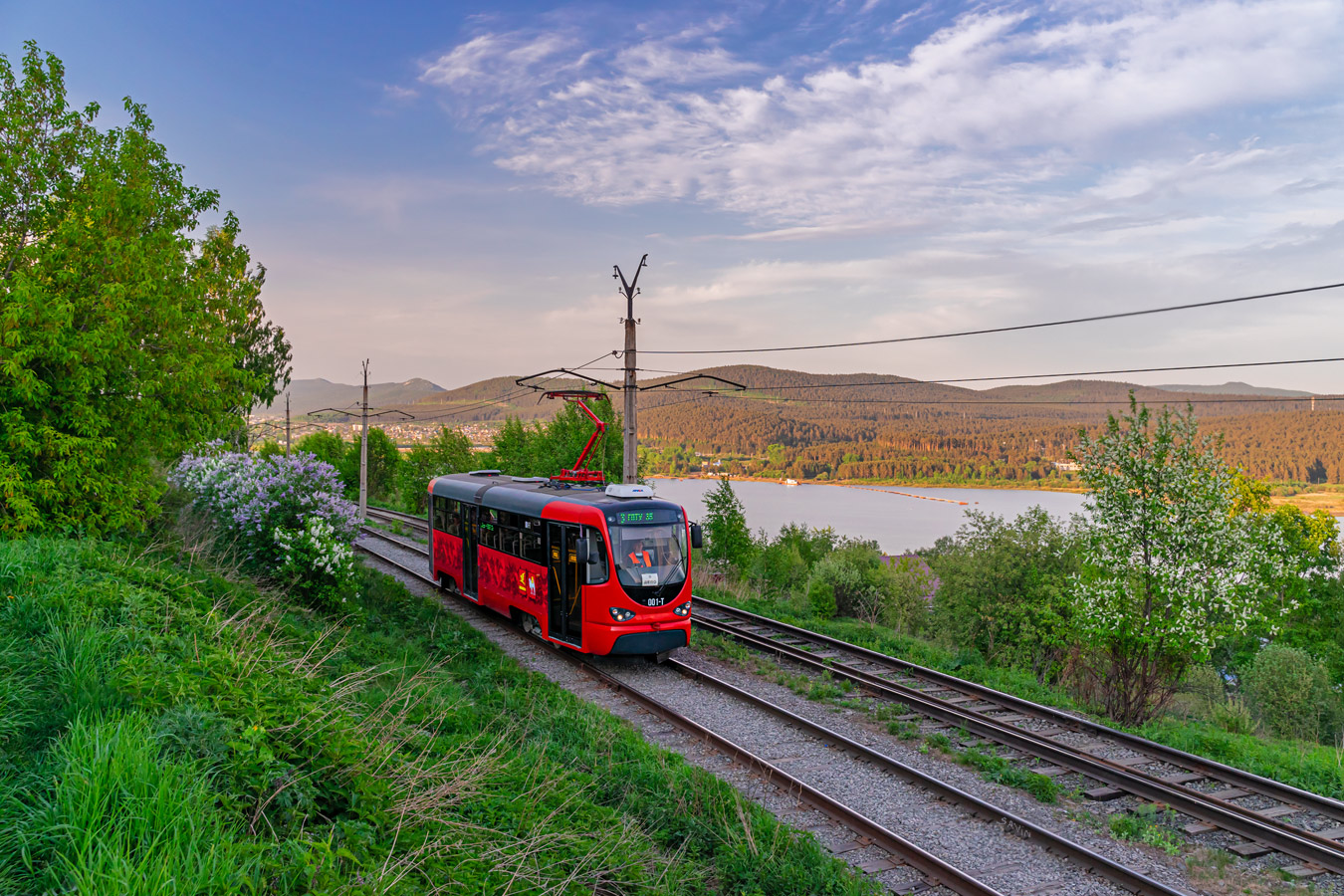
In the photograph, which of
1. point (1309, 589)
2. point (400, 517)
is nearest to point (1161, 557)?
point (400, 517)

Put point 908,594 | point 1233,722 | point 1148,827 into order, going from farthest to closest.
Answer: point 908,594, point 1233,722, point 1148,827

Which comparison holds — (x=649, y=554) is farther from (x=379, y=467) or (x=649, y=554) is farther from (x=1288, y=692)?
(x=379, y=467)

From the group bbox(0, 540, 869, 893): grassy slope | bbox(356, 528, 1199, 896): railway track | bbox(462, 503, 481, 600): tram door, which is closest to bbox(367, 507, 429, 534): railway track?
bbox(462, 503, 481, 600): tram door

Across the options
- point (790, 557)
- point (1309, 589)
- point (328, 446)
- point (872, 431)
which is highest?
point (872, 431)

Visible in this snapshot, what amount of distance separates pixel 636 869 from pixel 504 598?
34.6ft

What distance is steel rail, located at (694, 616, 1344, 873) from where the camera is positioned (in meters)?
7.12

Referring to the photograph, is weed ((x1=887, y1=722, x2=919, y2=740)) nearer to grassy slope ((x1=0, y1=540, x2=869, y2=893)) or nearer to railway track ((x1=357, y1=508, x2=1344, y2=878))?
railway track ((x1=357, y1=508, x2=1344, y2=878))

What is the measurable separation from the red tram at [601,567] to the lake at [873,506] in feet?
125

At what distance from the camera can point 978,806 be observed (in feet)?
25.7

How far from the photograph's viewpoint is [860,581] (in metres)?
27.4

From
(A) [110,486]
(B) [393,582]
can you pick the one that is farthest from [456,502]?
(A) [110,486]

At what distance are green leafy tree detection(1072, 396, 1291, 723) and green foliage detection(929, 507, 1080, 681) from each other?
8963 mm

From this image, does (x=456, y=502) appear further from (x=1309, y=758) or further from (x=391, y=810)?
(x=1309, y=758)

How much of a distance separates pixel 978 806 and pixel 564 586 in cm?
759
